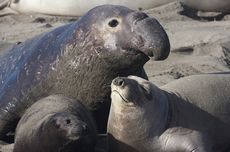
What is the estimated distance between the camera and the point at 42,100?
566 centimetres

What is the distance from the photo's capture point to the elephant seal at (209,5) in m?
9.99

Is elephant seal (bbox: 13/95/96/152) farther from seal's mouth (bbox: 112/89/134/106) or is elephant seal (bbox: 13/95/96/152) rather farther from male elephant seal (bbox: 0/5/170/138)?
male elephant seal (bbox: 0/5/170/138)

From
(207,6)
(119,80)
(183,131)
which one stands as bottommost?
(207,6)

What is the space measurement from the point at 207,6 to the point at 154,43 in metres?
4.84

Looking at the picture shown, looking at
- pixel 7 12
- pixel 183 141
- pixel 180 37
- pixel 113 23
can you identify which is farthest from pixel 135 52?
pixel 7 12

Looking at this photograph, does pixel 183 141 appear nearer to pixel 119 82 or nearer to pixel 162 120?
pixel 162 120

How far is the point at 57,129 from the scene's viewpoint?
4859 mm

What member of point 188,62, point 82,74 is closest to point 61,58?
point 82,74

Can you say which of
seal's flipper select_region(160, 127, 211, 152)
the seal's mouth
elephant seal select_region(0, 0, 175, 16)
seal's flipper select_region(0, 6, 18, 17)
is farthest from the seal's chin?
seal's flipper select_region(0, 6, 18, 17)

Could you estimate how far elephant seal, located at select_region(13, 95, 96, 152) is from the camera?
4844 millimetres

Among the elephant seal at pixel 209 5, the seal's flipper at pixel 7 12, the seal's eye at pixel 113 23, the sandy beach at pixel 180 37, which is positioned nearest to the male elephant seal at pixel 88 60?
the seal's eye at pixel 113 23

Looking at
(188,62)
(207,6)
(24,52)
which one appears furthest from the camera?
(207,6)

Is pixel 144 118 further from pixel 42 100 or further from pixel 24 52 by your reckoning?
pixel 24 52

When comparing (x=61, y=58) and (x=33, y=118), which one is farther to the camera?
(x=61, y=58)
